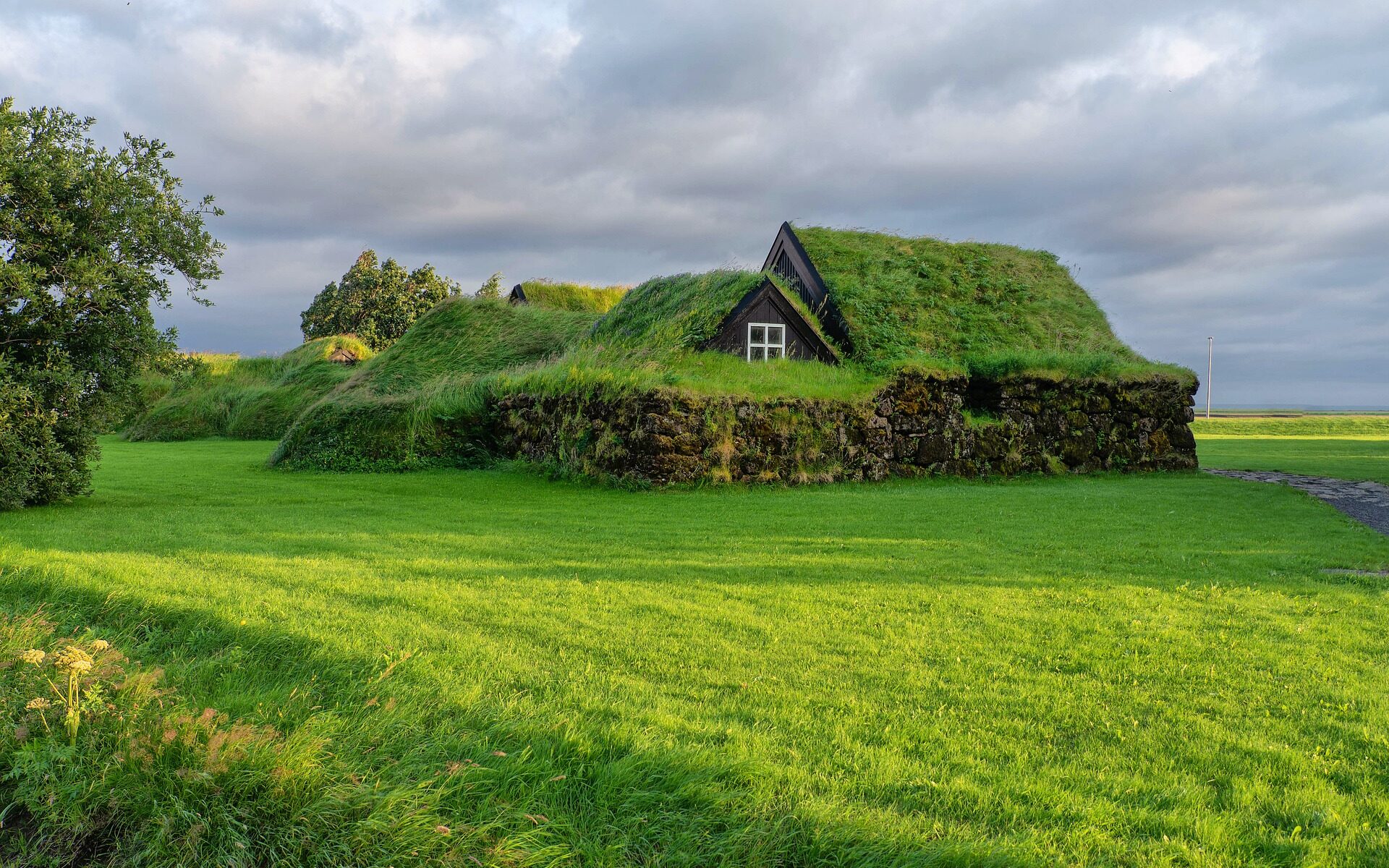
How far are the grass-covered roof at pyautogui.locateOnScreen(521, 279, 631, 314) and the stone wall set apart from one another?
14436mm

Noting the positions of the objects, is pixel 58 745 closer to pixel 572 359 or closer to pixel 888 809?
pixel 888 809

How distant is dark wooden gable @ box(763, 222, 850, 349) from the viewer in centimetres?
2725

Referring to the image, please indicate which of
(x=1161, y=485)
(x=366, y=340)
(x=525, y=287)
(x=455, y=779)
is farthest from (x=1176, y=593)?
(x=366, y=340)

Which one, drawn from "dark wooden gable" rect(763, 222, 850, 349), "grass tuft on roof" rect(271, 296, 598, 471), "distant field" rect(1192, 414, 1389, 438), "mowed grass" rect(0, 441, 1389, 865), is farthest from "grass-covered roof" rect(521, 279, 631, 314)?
"distant field" rect(1192, 414, 1389, 438)

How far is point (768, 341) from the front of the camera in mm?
24641

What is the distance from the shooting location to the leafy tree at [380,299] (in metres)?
60.2

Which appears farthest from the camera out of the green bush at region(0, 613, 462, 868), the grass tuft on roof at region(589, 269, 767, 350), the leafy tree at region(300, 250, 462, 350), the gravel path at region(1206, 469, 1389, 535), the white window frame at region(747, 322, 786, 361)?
the leafy tree at region(300, 250, 462, 350)

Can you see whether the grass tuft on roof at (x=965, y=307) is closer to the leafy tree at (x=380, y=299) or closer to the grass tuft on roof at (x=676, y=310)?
the grass tuft on roof at (x=676, y=310)

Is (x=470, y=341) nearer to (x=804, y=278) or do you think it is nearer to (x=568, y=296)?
(x=568, y=296)

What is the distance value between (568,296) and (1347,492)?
3029 cm

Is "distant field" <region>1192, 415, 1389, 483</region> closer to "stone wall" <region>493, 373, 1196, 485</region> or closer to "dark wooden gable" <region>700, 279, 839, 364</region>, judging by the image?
"stone wall" <region>493, 373, 1196, 485</region>

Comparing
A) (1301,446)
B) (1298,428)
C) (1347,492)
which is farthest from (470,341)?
(1298,428)

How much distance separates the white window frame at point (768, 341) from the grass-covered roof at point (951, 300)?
280 cm

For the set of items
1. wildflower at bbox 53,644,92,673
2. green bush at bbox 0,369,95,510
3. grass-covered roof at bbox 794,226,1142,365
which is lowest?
wildflower at bbox 53,644,92,673
